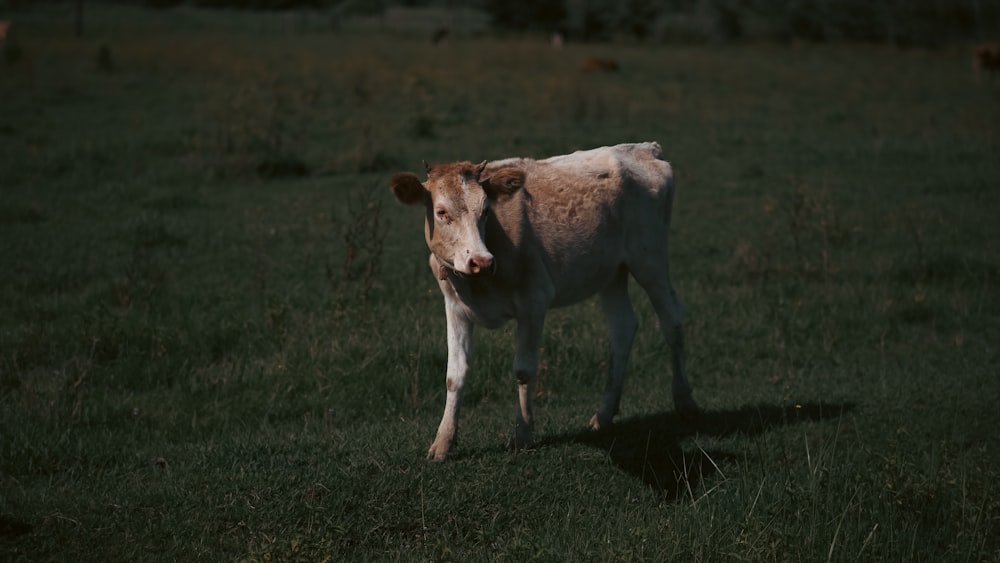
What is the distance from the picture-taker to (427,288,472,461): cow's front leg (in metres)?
6.59

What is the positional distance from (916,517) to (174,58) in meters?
28.8

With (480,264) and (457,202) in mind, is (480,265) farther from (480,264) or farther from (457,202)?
(457,202)

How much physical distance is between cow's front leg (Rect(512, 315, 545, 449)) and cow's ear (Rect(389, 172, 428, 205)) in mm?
1050

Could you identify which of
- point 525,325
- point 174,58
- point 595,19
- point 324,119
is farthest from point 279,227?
point 595,19

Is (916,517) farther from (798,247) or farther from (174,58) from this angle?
(174,58)

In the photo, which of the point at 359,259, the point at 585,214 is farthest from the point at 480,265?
the point at 359,259

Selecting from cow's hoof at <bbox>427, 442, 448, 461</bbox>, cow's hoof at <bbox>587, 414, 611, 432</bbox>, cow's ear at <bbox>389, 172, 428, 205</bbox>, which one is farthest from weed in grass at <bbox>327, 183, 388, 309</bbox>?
cow's hoof at <bbox>427, 442, 448, 461</bbox>

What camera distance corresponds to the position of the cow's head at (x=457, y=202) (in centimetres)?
607

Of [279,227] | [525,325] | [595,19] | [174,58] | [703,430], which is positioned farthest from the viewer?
[595,19]

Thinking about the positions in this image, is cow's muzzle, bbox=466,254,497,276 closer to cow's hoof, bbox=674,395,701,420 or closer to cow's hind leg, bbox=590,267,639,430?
cow's hind leg, bbox=590,267,639,430

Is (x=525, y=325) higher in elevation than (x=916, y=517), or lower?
higher

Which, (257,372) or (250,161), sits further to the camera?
(250,161)

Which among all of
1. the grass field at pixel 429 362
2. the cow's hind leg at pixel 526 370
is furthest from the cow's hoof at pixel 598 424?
the cow's hind leg at pixel 526 370

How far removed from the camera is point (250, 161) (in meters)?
16.6
